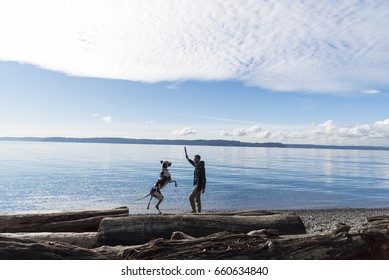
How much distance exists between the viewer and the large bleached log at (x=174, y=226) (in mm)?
8253

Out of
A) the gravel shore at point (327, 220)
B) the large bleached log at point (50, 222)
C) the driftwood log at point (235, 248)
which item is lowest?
the gravel shore at point (327, 220)

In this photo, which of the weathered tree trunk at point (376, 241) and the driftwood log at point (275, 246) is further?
the weathered tree trunk at point (376, 241)

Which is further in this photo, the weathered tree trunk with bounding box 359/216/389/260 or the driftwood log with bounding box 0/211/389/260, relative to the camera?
the weathered tree trunk with bounding box 359/216/389/260

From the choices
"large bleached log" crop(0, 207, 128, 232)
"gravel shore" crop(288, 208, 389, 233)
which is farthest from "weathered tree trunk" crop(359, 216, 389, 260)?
"gravel shore" crop(288, 208, 389, 233)

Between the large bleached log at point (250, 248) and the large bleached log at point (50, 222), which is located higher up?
the large bleached log at point (250, 248)

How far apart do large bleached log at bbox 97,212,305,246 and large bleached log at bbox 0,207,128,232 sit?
2.50 metres

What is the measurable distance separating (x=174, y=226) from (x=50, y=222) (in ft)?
14.9

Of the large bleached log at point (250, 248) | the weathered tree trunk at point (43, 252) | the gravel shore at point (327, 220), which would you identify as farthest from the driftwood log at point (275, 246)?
the gravel shore at point (327, 220)

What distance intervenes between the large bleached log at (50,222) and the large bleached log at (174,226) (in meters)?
2.50

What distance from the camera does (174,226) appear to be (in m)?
8.50

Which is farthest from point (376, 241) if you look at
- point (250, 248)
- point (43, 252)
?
point (43, 252)

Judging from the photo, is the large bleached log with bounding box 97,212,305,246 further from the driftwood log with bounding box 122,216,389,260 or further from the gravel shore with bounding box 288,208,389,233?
the gravel shore with bounding box 288,208,389,233

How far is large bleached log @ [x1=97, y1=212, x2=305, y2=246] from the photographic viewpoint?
27.1ft

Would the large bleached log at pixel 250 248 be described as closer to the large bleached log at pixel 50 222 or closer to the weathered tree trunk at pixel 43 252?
the weathered tree trunk at pixel 43 252
